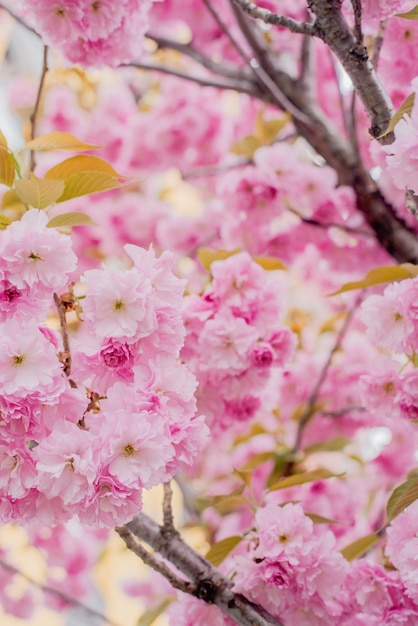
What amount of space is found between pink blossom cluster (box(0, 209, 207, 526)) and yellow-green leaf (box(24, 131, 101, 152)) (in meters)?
0.26

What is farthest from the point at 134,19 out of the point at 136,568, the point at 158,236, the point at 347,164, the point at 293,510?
the point at 136,568

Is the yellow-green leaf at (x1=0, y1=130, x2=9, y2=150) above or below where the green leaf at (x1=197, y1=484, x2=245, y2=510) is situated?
above

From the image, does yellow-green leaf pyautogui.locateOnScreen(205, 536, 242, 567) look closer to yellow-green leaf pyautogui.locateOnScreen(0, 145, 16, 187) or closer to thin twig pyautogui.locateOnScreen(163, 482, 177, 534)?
thin twig pyautogui.locateOnScreen(163, 482, 177, 534)

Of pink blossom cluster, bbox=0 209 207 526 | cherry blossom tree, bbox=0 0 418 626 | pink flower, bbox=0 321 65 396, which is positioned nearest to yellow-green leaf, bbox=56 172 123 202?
cherry blossom tree, bbox=0 0 418 626

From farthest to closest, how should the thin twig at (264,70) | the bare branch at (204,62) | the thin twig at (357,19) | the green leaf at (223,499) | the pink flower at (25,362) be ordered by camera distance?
the bare branch at (204,62) → the thin twig at (264,70) → the green leaf at (223,499) → the thin twig at (357,19) → the pink flower at (25,362)

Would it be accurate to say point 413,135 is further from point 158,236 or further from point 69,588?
point 69,588

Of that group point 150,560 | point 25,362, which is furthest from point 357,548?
point 25,362

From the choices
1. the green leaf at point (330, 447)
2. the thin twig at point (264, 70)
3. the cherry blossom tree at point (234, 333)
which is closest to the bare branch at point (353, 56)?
the cherry blossom tree at point (234, 333)

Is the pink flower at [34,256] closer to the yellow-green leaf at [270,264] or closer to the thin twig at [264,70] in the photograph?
the yellow-green leaf at [270,264]

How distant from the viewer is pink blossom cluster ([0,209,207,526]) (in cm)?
77

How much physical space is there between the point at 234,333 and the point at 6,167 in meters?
0.42

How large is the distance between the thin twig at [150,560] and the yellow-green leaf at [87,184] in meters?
0.44

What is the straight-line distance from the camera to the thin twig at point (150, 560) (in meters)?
0.96

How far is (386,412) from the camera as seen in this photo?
1103 millimetres
